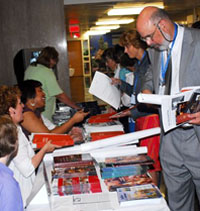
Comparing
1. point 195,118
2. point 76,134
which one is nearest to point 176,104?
point 195,118

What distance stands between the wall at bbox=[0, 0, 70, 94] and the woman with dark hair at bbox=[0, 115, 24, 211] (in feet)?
13.4

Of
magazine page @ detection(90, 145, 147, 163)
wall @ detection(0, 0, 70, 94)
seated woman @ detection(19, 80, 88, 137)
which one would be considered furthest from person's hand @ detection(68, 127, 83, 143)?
wall @ detection(0, 0, 70, 94)

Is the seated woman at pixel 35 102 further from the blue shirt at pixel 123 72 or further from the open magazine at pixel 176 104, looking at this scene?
the open magazine at pixel 176 104

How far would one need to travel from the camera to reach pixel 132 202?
1460 millimetres

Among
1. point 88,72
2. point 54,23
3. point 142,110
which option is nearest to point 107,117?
point 142,110

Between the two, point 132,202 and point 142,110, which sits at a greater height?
point 142,110

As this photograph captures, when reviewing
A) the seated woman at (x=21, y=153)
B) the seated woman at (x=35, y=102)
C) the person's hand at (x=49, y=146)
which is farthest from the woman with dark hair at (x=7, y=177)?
the seated woman at (x=35, y=102)

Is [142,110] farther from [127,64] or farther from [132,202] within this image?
[132,202]

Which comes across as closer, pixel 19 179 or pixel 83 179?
pixel 83 179

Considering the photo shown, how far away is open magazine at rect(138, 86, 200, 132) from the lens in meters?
1.55

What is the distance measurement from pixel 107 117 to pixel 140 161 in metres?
1.32

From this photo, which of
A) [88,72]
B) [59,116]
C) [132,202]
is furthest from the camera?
[88,72]

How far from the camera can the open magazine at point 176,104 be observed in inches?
61.1

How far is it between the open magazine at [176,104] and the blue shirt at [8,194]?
2.39 feet
